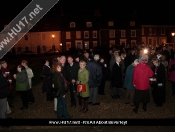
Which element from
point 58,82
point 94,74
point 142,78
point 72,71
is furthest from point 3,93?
point 142,78

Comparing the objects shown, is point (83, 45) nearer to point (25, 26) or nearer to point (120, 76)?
point (25, 26)

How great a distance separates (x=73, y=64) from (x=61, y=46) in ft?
123

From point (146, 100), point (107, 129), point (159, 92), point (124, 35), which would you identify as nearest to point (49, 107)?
point (107, 129)

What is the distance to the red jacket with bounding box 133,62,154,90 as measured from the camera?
6.58 m

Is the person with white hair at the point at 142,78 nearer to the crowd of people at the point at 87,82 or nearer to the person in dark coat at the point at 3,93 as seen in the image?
the crowd of people at the point at 87,82

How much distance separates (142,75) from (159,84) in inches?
48.0

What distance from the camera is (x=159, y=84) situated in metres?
7.38

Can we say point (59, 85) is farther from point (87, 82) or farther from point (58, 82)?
point (87, 82)

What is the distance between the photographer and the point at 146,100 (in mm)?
6844

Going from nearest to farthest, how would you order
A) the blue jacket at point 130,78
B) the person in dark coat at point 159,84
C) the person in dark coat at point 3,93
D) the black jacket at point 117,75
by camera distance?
the person in dark coat at point 3,93 → the person in dark coat at point 159,84 → the blue jacket at point 130,78 → the black jacket at point 117,75

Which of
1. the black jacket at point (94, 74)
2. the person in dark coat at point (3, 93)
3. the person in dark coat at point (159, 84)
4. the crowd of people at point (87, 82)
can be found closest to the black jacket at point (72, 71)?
the crowd of people at point (87, 82)

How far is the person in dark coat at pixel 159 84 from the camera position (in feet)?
24.1

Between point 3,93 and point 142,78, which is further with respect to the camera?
point 142,78

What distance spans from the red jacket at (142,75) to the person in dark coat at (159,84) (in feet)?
2.41
